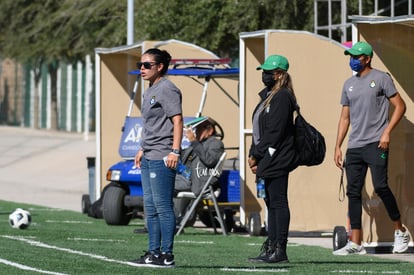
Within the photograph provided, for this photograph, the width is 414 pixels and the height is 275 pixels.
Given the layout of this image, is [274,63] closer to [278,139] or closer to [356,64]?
[278,139]

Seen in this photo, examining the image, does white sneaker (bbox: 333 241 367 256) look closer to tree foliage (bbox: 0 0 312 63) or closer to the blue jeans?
the blue jeans

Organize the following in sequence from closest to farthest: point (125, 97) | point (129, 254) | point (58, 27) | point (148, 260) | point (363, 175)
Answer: point (148, 260) → point (129, 254) → point (363, 175) → point (125, 97) → point (58, 27)

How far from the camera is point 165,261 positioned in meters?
11.0

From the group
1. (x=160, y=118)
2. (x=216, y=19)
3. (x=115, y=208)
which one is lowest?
(x=115, y=208)

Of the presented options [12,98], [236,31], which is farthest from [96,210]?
[12,98]

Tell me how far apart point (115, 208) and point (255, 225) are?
2.39m

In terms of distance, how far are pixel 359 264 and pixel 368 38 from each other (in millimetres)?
2988

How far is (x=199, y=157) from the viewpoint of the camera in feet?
52.7

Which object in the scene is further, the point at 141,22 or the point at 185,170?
the point at 141,22

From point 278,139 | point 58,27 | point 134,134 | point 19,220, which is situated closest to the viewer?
point 278,139

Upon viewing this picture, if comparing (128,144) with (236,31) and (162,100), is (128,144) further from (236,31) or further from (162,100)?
(162,100)

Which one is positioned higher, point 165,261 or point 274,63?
point 274,63

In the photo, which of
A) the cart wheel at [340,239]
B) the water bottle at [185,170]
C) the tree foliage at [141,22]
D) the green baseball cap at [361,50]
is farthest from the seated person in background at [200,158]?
the tree foliage at [141,22]

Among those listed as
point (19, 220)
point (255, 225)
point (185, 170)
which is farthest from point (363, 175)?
point (19, 220)
